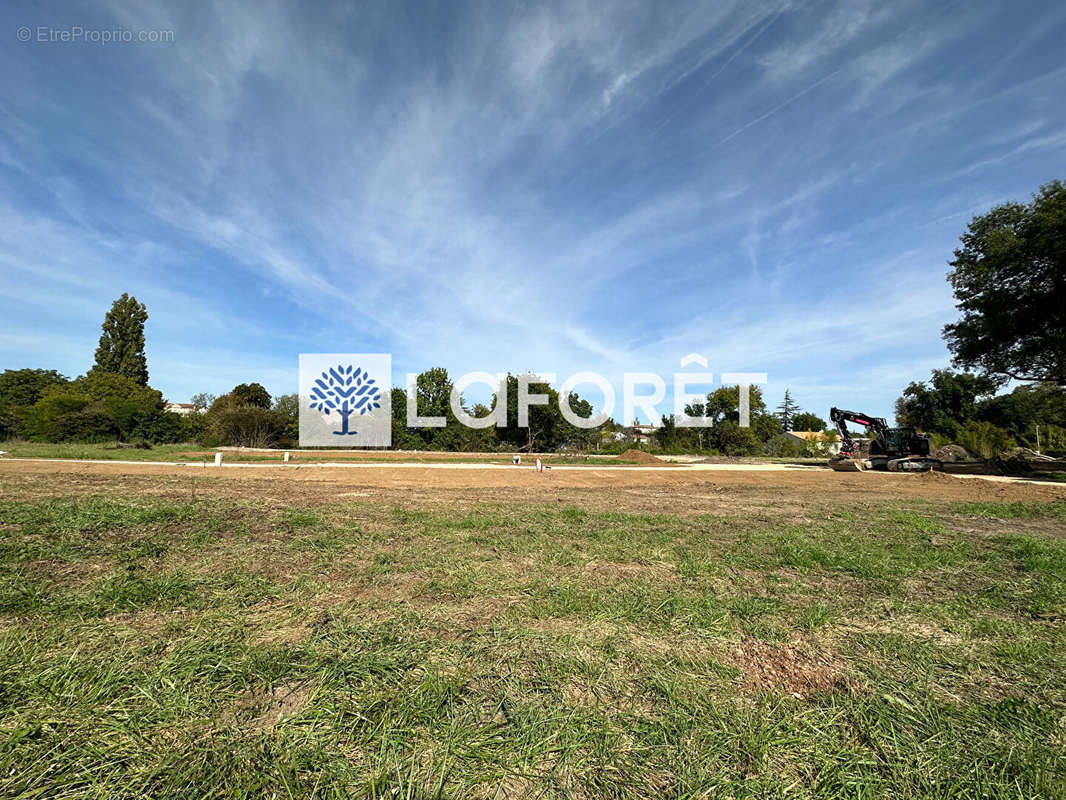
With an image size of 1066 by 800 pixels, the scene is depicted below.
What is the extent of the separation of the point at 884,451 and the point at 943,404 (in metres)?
44.1

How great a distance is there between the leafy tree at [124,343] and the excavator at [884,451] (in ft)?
181

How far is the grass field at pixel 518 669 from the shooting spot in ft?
5.44

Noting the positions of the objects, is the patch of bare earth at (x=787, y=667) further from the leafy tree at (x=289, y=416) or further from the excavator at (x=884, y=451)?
the leafy tree at (x=289, y=416)

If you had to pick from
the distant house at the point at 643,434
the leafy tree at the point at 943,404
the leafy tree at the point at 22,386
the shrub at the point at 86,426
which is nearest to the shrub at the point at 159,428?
the shrub at the point at 86,426

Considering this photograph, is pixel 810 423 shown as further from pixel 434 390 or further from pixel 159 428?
pixel 159 428

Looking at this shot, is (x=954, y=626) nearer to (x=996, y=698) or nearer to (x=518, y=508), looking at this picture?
(x=996, y=698)

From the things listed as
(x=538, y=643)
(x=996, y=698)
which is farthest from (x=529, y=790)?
(x=996, y=698)

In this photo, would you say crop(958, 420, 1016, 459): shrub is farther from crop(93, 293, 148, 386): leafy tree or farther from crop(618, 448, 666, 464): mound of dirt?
crop(93, 293, 148, 386): leafy tree

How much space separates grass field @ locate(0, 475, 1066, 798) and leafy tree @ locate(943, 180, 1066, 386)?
19.7m

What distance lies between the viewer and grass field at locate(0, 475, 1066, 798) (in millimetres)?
1659

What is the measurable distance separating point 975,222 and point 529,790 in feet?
98.1

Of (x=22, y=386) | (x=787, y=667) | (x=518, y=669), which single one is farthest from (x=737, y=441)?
(x=22, y=386)

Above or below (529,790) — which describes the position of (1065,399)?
above

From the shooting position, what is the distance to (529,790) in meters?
1.59
